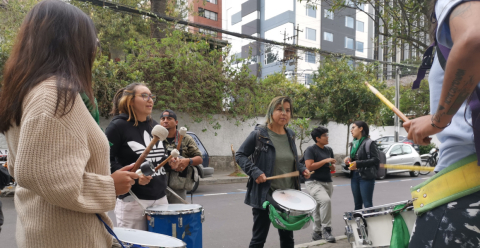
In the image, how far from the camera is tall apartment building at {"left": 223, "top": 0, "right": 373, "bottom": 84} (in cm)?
3738

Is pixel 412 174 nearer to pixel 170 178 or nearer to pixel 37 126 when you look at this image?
pixel 170 178

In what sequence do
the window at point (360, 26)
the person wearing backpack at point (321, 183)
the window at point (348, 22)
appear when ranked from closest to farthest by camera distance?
the person wearing backpack at point (321, 183) < the window at point (348, 22) < the window at point (360, 26)

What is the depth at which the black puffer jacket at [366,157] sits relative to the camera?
573 centimetres

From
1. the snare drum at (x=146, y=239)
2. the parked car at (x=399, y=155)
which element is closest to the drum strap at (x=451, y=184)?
the snare drum at (x=146, y=239)

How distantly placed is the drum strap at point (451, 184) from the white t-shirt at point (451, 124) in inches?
1.6

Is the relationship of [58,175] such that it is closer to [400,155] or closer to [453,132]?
[453,132]

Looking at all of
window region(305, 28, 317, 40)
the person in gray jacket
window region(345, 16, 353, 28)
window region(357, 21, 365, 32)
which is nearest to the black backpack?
the person in gray jacket

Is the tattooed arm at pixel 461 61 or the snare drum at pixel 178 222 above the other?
the tattooed arm at pixel 461 61

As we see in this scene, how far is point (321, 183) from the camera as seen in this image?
569cm

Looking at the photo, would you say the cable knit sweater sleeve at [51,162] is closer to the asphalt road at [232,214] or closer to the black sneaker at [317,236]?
the asphalt road at [232,214]

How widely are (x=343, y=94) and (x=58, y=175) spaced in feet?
52.8

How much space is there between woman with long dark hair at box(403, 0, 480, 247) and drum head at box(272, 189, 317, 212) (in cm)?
218

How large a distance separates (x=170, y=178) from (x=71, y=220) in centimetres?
294

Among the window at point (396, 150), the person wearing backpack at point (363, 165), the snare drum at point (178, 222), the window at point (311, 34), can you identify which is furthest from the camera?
the window at point (311, 34)
